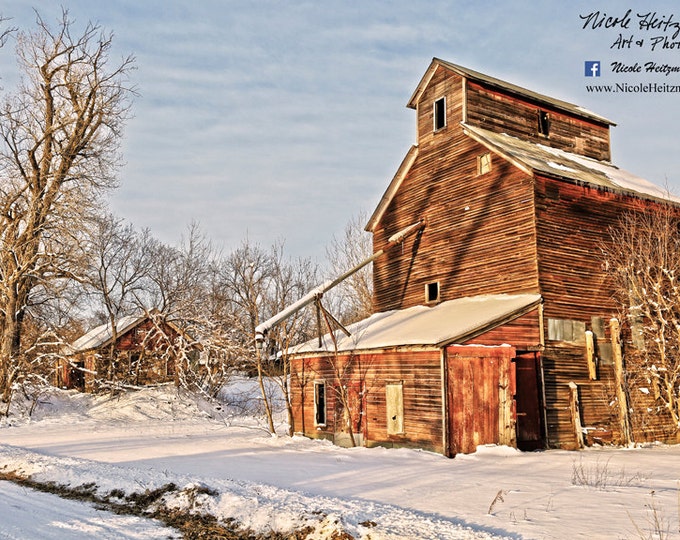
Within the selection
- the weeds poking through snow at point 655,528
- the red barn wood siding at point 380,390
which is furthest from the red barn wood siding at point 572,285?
the weeds poking through snow at point 655,528

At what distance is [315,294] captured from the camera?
21703 mm

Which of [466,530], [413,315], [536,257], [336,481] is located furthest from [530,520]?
[413,315]

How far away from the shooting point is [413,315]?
22.6m

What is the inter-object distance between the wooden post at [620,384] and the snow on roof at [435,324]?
333 cm

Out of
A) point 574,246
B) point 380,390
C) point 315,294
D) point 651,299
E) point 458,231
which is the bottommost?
point 380,390

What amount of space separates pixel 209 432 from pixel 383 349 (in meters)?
8.98

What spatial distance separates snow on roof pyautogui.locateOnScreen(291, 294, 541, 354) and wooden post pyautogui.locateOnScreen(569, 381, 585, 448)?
2.89m

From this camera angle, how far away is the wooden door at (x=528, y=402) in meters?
18.3

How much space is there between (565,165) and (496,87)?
424cm

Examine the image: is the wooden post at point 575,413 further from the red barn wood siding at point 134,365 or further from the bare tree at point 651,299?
the red barn wood siding at point 134,365

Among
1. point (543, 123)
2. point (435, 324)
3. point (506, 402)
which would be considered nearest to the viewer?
point (506, 402)

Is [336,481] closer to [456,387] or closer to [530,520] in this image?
[530,520]

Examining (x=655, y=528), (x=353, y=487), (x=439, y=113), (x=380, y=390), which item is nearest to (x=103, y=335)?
(x=380, y=390)

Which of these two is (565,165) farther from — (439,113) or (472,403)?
(472,403)
